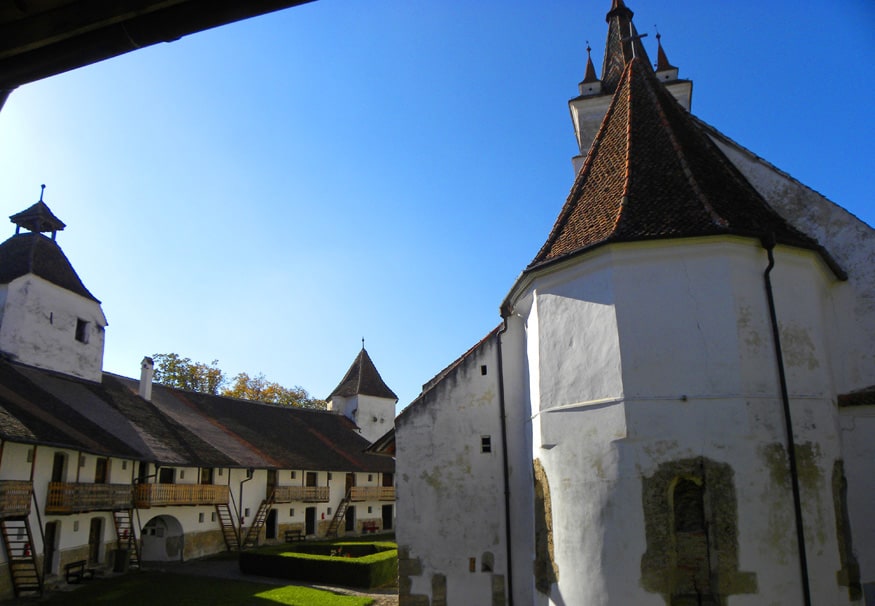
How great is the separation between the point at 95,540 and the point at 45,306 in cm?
1058

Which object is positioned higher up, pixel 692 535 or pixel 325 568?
pixel 692 535

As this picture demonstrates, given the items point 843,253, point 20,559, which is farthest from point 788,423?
point 20,559

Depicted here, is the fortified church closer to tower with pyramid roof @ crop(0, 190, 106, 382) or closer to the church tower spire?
the church tower spire

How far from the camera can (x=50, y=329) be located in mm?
29312

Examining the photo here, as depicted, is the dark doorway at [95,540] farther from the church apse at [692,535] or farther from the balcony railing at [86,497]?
the church apse at [692,535]

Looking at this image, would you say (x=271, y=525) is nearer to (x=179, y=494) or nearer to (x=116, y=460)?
(x=179, y=494)

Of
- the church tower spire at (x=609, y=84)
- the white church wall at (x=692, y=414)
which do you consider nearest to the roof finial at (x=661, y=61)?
the church tower spire at (x=609, y=84)

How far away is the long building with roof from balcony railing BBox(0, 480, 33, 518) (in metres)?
0.05

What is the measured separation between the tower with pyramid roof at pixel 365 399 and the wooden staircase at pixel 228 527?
18711 mm

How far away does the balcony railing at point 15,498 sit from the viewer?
61.0ft

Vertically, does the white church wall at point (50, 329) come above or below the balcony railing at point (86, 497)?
above

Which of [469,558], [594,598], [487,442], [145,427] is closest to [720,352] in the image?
Result: [594,598]

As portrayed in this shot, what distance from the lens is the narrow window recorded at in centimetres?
3133

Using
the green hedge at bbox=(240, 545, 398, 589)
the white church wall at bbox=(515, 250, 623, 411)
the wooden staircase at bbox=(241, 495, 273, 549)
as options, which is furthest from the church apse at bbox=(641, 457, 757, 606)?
the wooden staircase at bbox=(241, 495, 273, 549)
